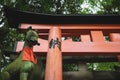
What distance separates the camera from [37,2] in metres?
10.5

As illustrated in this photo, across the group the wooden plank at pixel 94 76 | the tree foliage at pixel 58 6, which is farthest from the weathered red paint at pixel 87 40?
the tree foliage at pixel 58 6

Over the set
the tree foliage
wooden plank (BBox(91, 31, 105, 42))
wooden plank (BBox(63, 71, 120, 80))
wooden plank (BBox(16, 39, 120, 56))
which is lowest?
wooden plank (BBox(63, 71, 120, 80))

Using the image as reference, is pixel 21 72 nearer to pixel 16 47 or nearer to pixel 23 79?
pixel 23 79

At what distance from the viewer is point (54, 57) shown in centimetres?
429

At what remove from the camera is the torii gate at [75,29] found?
470 cm

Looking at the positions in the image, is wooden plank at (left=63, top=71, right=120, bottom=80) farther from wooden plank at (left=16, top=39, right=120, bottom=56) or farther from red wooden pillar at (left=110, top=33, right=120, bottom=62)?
red wooden pillar at (left=110, top=33, right=120, bottom=62)

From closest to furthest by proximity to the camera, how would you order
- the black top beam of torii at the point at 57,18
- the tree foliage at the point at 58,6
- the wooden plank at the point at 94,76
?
the wooden plank at the point at 94,76, the black top beam of torii at the point at 57,18, the tree foliage at the point at 58,6

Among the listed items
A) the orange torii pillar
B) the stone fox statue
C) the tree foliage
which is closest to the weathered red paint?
the orange torii pillar

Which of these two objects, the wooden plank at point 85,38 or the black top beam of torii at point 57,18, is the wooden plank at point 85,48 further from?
the black top beam of torii at point 57,18

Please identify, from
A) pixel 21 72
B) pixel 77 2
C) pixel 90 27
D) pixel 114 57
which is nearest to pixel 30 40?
pixel 21 72

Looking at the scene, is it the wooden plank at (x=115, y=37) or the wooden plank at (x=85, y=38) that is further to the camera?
the wooden plank at (x=85, y=38)

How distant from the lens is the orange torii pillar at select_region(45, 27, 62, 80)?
13.1 feet

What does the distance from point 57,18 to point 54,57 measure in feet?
3.51

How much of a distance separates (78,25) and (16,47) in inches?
54.2
